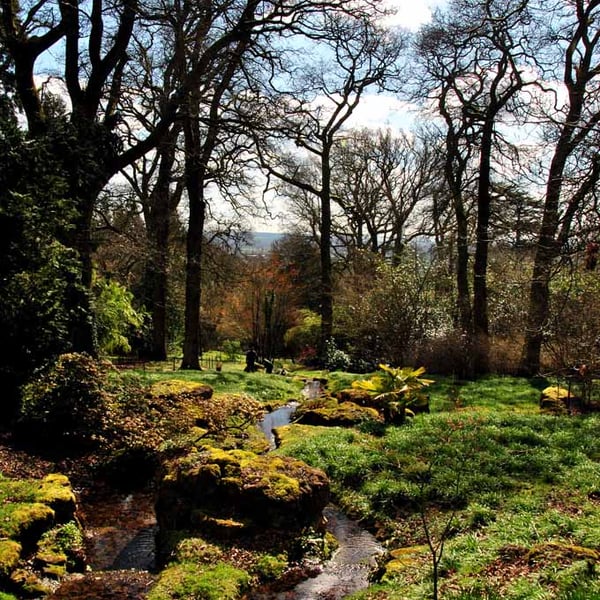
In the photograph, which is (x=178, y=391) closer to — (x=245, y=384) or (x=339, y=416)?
(x=339, y=416)

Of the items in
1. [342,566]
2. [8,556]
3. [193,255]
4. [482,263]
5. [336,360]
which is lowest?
[342,566]

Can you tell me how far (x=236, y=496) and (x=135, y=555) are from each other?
132cm

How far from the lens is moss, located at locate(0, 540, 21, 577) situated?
5.09 metres

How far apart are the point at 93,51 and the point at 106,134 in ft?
7.76

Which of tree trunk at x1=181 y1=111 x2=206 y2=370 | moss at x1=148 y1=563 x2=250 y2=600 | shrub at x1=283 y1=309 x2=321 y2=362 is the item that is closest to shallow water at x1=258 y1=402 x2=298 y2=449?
moss at x1=148 y1=563 x2=250 y2=600

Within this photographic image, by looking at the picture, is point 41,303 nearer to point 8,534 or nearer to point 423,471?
point 8,534

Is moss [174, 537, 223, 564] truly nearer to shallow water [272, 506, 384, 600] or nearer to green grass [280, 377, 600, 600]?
shallow water [272, 506, 384, 600]

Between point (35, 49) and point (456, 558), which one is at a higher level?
point (35, 49)

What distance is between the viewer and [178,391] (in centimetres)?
1250

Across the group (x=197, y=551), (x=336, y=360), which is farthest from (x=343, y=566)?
(x=336, y=360)

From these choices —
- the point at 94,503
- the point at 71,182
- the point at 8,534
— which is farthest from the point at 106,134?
the point at 8,534

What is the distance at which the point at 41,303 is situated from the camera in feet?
34.3

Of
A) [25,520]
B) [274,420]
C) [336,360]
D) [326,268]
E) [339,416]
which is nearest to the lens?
[25,520]

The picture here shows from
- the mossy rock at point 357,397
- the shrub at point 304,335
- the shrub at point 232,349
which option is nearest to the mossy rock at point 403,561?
the mossy rock at point 357,397
